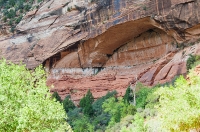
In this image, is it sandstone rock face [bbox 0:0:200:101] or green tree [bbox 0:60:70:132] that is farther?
sandstone rock face [bbox 0:0:200:101]

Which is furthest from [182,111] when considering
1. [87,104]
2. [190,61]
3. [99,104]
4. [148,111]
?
[99,104]

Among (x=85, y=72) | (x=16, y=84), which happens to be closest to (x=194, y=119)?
(x=16, y=84)

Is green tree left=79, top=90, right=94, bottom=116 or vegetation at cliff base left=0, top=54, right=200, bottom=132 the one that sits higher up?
vegetation at cliff base left=0, top=54, right=200, bottom=132

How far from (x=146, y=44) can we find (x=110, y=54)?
16.5 feet

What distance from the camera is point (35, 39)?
1453 inches

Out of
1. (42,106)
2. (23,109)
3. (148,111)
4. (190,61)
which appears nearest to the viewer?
(23,109)

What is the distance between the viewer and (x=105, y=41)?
109 ft

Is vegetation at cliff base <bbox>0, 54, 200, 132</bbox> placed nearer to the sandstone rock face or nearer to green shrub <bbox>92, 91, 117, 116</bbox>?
the sandstone rock face

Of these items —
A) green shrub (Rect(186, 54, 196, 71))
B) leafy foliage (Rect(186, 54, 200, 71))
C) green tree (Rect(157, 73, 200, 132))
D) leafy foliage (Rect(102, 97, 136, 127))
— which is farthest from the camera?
green shrub (Rect(186, 54, 196, 71))

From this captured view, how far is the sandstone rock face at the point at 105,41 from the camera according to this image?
93.8 feet

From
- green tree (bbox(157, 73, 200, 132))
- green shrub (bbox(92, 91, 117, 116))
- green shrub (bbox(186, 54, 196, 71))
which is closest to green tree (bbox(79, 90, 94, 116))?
green shrub (bbox(92, 91, 117, 116))

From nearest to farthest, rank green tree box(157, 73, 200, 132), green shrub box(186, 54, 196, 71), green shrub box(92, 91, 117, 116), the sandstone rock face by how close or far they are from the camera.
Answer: green tree box(157, 73, 200, 132) → green shrub box(186, 54, 196, 71) → the sandstone rock face → green shrub box(92, 91, 117, 116)

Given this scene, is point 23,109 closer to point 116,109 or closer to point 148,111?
point 148,111

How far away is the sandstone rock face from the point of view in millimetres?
28594
